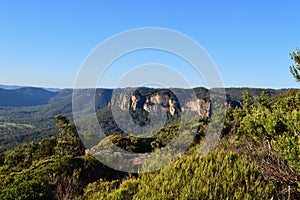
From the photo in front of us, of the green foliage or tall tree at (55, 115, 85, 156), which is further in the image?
tall tree at (55, 115, 85, 156)

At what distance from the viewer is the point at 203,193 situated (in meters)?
7.56

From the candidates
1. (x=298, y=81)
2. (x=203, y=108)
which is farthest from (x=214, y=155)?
(x=203, y=108)

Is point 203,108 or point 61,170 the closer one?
point 61,170

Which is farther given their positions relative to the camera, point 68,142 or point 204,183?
point 68,142

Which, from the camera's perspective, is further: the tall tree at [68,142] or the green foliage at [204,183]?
the tall tree at [68,142]

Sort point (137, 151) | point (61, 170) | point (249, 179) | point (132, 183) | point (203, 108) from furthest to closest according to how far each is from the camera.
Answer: point (203, 108) < point (137, 151) < point (61, 170) < point (132, 183) < point (249, 179)

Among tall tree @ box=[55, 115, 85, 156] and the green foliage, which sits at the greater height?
the green foliage

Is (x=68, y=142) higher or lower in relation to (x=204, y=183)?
lower

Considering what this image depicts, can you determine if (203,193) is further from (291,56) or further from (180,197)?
(291,56)

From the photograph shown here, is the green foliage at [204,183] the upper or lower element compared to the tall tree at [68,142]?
upper

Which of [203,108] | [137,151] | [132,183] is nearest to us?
[132,183]

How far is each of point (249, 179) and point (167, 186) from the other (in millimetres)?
2174

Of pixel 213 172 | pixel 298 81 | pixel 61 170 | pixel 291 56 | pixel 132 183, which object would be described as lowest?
pixel 61 170

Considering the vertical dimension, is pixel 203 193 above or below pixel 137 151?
above
